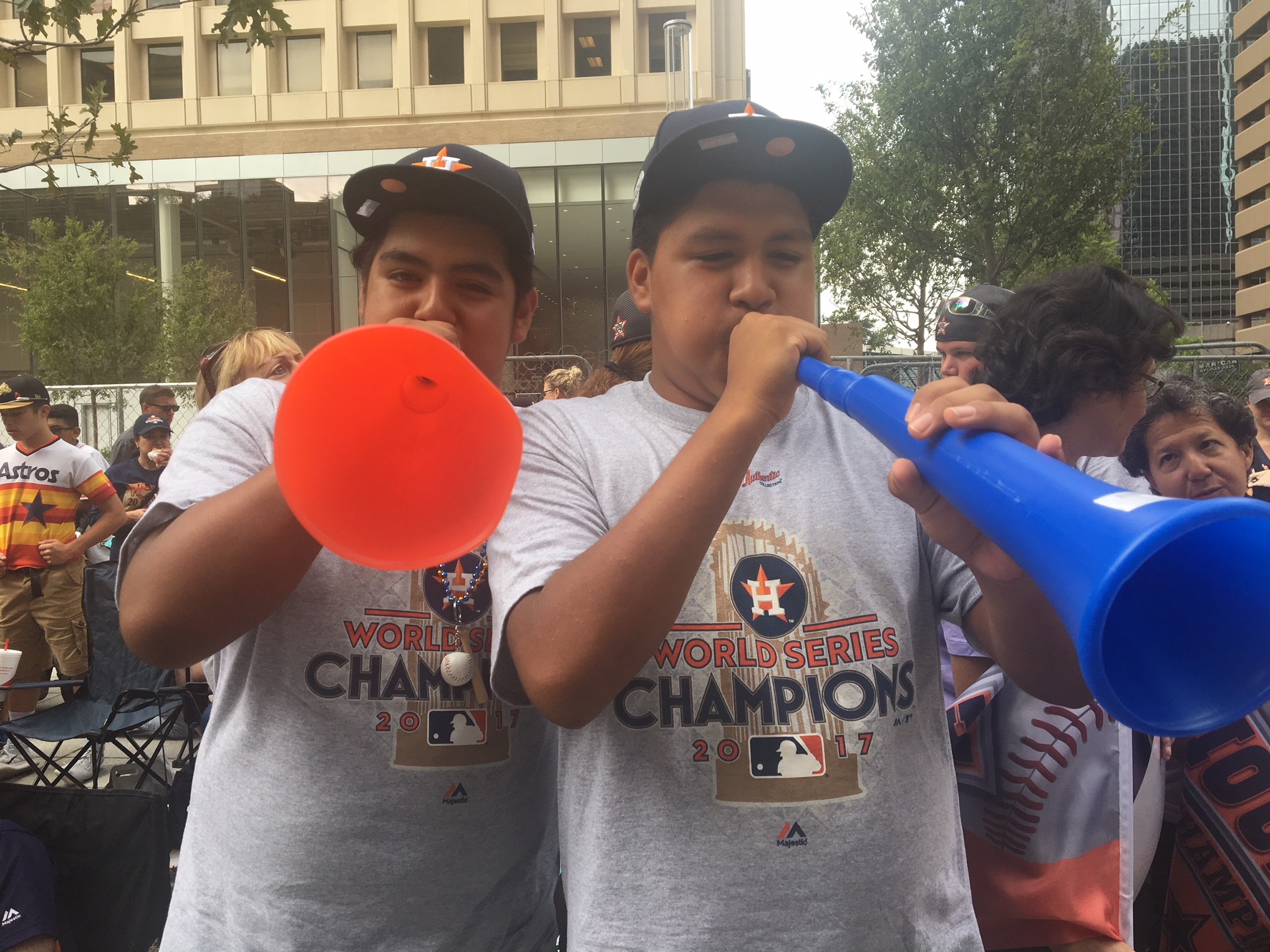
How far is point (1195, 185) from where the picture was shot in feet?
275

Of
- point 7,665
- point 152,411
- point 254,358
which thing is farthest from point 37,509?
point 254,358

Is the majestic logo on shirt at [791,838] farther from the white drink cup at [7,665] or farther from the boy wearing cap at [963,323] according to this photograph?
the white drink cup at [7,665]

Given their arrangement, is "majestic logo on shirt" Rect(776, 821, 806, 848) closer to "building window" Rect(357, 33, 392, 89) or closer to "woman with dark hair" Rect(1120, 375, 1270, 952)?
Answer: "woman with dark hair" Rect(1120, 375, 1270, 952)

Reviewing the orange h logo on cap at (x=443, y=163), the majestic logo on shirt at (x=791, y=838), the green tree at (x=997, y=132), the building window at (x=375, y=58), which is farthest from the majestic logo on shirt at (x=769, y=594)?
the building window at (x=375, y=58)

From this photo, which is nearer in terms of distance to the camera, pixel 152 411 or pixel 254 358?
pixel 254 358

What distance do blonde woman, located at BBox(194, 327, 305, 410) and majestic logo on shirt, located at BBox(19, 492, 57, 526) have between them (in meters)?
3.61

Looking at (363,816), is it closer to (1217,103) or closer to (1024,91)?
(1024,91)

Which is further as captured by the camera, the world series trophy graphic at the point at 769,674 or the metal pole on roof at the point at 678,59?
the metal pole on roof at the point at 678,59

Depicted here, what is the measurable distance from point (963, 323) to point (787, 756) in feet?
11.2

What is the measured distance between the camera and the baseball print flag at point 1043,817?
171 centimetres

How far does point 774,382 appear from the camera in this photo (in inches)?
42.0

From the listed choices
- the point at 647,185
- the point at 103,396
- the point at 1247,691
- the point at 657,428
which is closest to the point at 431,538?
the point at 657,428

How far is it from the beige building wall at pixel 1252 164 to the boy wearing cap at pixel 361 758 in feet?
246

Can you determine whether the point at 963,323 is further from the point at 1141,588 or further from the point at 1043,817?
the point at 1141,588
